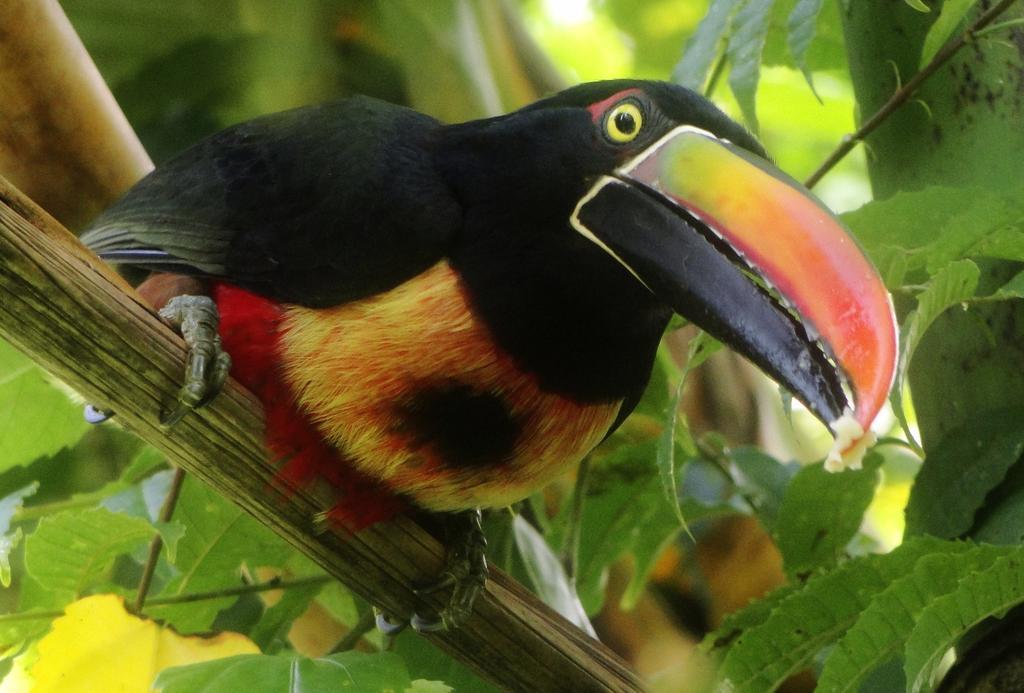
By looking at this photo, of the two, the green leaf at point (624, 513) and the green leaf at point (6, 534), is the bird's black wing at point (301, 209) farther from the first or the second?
the green leaf at point (624, 513)

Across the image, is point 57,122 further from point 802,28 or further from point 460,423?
point 802,28

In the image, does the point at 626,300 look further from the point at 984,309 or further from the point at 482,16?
the point at 482,16

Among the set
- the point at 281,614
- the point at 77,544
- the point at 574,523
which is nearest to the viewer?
the point at 77,544

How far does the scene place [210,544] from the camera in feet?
5.29

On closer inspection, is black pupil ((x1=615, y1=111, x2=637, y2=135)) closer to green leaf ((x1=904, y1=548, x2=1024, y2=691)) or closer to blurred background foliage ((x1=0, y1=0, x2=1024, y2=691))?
blurred background foliage ((x1=0, y1=0, x2=1024, y2=691))

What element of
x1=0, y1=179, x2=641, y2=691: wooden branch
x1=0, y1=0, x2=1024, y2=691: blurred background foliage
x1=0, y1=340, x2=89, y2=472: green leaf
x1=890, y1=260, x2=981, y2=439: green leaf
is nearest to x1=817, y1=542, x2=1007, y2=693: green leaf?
x1=0, y1=0, x2=1024, y2=691: blurred background foliage

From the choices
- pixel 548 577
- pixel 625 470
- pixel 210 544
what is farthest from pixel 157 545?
pixel 625 470

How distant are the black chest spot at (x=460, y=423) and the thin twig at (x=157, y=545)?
0.31 meters

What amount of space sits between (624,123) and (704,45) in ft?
0.77

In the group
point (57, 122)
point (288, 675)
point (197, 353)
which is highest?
point (57, 122)

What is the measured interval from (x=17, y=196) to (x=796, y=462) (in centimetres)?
135

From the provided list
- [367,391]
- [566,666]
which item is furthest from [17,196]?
[566,666]

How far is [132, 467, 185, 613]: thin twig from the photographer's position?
1.44m

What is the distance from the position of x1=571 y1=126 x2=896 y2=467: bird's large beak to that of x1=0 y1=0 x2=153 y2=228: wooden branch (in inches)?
30.6
